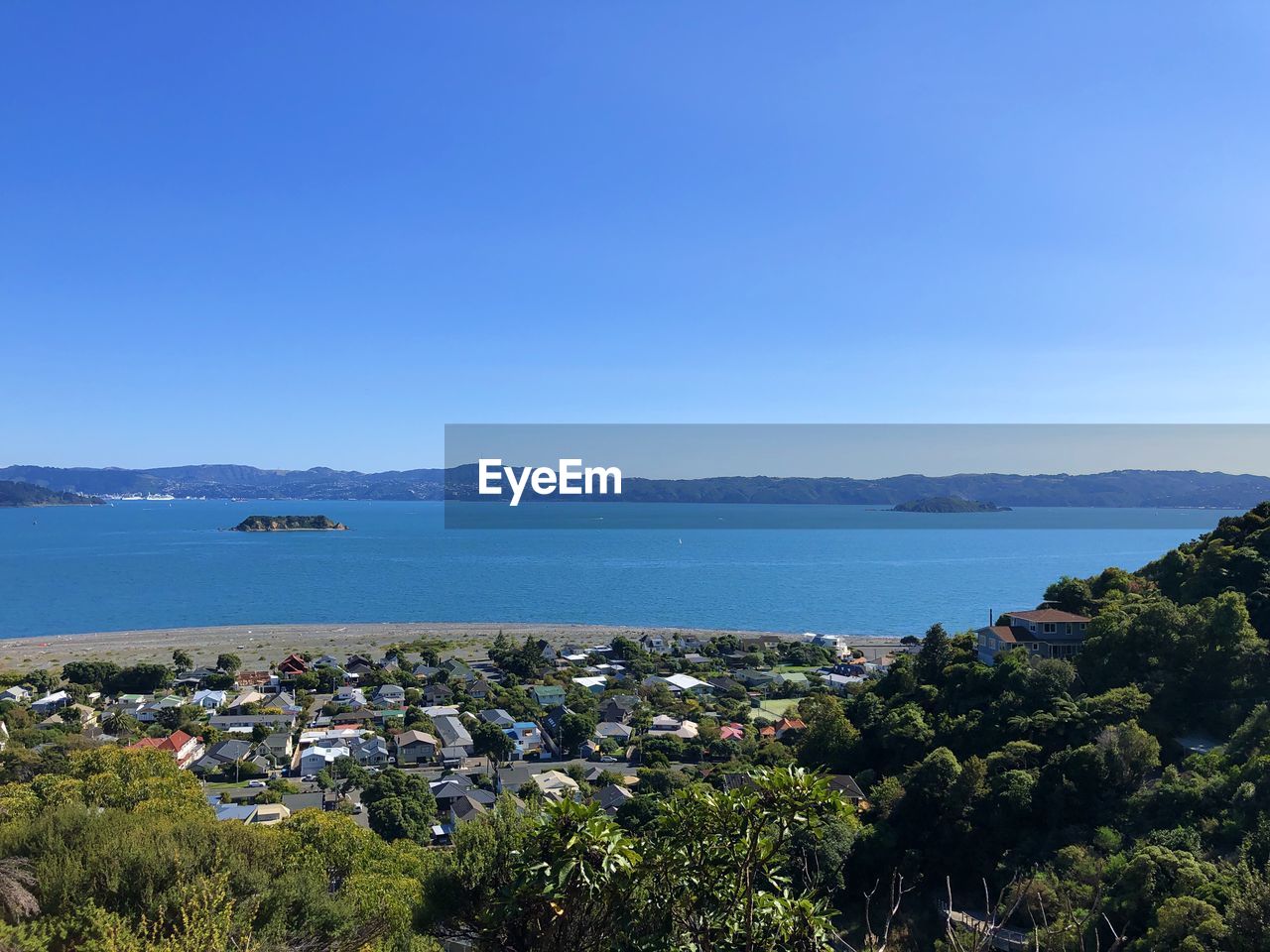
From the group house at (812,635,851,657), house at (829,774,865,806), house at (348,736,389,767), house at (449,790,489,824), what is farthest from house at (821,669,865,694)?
house at (348,736,389,767)

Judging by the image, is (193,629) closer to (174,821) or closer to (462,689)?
(462,689)

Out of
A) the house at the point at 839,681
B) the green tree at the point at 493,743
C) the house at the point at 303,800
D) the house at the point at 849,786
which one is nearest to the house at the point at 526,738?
the green tree at the point at 493,743

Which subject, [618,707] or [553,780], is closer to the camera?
[553,780]

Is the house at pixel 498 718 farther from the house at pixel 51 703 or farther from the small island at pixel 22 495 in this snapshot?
the small island at pixel 22 495

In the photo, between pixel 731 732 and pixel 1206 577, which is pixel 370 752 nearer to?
pixel 731 732

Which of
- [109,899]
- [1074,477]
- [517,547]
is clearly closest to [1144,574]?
[109,899]

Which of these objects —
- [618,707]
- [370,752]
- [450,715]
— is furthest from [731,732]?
[370,752]

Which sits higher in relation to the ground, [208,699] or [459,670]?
[208,699]
